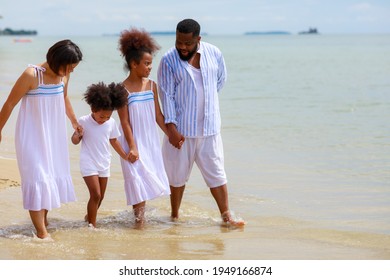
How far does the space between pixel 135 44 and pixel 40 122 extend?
3.40 feet

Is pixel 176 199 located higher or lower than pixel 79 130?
lower

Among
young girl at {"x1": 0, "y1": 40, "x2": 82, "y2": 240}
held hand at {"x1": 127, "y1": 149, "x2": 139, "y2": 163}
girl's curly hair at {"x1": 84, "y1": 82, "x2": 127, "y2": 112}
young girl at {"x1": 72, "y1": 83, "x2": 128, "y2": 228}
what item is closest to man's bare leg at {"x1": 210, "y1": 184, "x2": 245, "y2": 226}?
held hand at {"x1": 127, "y1": 149, "x2": 139, "y2": 163}

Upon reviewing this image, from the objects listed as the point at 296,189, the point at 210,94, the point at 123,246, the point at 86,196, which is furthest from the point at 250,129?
the point at 123,246

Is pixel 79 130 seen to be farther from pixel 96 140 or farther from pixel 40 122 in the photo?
pixel 40 122

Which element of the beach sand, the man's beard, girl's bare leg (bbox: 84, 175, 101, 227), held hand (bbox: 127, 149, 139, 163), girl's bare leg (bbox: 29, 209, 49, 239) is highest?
the man's beard

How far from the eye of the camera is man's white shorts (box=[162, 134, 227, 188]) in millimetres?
6352

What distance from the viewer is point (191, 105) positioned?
6.23 metres

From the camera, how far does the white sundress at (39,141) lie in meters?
5.63

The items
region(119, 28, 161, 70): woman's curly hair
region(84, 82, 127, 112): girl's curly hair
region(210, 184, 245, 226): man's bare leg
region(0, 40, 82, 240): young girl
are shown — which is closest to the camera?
region(0, 40, 82, 240): young girl

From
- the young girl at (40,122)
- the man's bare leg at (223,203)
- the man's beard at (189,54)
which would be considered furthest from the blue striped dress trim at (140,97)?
the man's bare leg at (223,203)

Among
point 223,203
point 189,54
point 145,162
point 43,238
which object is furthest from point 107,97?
point 223,203

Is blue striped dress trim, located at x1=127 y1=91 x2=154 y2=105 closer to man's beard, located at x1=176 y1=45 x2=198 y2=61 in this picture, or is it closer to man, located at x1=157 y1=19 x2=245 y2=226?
man, located at x1=157 y1=19 x2=245 y2=226

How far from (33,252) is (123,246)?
66 cm

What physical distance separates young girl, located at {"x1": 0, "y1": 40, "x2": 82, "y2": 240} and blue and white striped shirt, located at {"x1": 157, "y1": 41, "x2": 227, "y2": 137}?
0.83 meters
